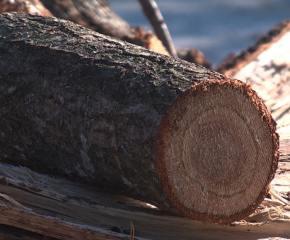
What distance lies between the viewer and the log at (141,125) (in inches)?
85.5

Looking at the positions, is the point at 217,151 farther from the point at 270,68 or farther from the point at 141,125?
the point at 270,68

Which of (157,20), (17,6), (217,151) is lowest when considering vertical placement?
(217,151)

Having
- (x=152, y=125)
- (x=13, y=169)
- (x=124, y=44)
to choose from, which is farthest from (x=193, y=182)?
(x=13, y=169)

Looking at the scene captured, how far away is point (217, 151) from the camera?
2244 mm

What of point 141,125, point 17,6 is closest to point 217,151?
point 141,125

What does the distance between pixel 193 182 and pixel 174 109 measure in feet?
1.02

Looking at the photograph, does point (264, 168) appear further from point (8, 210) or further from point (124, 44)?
point (8, 210)

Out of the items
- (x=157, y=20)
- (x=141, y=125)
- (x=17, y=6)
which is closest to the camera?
(x=141, y=125)

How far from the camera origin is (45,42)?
268cm

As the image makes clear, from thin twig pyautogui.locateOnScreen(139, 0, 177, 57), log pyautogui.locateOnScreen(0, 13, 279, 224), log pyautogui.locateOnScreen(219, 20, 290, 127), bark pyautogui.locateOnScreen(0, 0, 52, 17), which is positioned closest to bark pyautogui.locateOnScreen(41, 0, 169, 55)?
thin twig pyautogui.locateOnScreen(139, 0, 177, 57)

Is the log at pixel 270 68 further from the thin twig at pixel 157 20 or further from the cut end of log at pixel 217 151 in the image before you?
the cut end of log at pixel 217 151

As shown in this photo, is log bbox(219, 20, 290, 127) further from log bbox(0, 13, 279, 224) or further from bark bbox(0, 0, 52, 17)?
log bbox(0, 13, 279, 224)

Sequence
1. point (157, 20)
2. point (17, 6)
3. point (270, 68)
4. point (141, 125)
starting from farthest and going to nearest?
point (157, 20)
point (270, 68)
point (17, 6)
point (141, 125)

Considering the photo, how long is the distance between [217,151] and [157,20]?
3594mm
